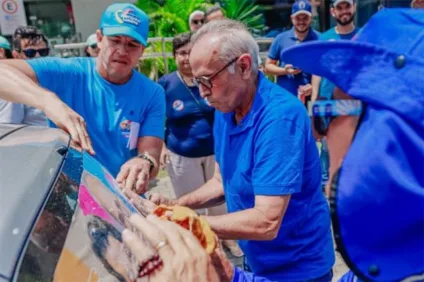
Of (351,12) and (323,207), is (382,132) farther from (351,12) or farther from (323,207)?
(351,12)

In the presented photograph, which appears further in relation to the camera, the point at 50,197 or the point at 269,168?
the point at 269,168

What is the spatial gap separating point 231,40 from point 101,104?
2.65ft

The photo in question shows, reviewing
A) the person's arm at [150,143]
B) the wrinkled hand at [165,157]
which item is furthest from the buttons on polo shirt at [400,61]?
the wrinkled hand at [165,157]

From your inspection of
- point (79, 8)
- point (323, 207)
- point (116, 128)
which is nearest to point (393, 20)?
point (323, 207)

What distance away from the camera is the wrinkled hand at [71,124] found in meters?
1.66

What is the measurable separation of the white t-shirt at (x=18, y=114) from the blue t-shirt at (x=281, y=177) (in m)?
1.74

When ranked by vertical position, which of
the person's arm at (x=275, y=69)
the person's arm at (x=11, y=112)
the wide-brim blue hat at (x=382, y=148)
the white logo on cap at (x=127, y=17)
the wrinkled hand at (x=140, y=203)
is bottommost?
the person's arm at (x=275, y=69)

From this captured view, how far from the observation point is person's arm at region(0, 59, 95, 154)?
5.54 feet

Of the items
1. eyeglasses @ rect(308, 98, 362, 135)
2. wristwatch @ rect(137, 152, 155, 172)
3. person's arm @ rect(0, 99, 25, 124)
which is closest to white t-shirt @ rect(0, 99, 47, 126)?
person's arm @ rect(0, 99, 25, 124)

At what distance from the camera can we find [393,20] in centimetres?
87

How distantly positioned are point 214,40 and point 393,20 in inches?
39.0

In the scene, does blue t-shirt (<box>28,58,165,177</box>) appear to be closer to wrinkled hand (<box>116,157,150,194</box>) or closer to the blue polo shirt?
wrinkled hand (<box>116,157,150,194</box>)

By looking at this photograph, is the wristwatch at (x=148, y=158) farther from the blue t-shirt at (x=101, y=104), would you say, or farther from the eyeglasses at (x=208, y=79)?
the eyeglasses at (x=208, y=79)

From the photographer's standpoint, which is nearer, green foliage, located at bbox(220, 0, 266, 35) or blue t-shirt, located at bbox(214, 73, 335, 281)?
blue t-shirt, located at bbox(214, 73, 335, 281)
